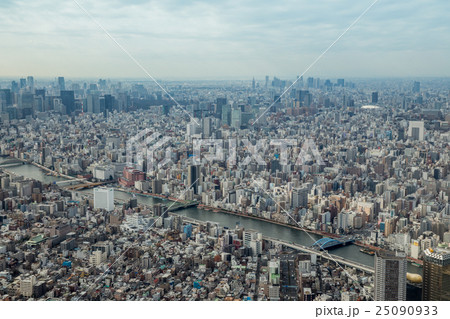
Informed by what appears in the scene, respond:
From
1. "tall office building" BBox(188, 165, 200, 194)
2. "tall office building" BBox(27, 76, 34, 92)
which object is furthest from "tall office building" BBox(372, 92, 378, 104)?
"tall office building" BBox(27, 76, 34, 92)

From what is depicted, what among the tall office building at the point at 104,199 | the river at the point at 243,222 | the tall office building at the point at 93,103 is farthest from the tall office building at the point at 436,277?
the tall office building at the point at 93,103

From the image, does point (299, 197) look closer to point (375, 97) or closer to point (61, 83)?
point (375, 97)

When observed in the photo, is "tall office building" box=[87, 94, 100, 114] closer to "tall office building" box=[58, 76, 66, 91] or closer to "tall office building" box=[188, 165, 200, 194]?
"tall office building" box=[58, 76, 66, 91]

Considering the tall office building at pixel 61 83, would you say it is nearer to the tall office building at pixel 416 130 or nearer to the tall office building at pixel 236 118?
the tall office building at pixel 236 118

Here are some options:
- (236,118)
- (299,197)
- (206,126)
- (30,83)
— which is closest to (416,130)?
(299,197)

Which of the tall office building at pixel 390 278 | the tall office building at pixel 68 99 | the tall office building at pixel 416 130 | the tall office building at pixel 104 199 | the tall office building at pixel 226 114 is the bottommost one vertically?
the tall office building at pixel 390 278

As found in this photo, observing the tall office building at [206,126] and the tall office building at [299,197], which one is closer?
the tall office building at [299,197]

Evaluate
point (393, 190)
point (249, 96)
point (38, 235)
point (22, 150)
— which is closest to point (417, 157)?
point (393, 190)
